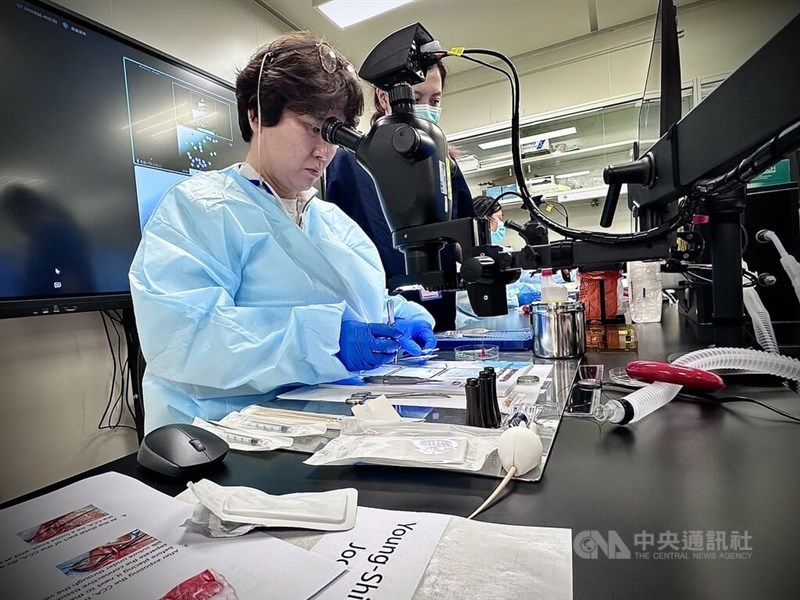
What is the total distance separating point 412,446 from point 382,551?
0.15m

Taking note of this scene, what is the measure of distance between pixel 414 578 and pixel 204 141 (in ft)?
6.59

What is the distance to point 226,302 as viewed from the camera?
0.79 m

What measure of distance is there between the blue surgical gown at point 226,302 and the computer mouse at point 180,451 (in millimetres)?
244

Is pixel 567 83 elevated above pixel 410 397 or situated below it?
above

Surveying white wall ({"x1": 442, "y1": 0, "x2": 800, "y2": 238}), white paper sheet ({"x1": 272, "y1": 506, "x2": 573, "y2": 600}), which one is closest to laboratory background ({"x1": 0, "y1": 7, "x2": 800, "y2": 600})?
white paper sheet ({"x1": 272, "y1": 506, "x2": 573, "y2": 600})

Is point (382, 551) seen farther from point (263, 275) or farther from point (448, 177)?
point (263, 275)

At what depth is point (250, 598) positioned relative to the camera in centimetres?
26

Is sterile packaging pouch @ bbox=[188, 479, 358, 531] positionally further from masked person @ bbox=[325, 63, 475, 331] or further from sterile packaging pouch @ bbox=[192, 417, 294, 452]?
masked person @ bbox=[325, 63, 475, 331]

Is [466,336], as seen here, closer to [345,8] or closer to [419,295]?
[419,295]

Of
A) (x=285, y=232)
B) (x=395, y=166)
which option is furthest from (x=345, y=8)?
(x=395, y=166)

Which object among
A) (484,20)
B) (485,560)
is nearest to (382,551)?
(485,560)

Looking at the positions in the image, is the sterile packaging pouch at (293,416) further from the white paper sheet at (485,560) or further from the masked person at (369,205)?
the masked person at (369,205)

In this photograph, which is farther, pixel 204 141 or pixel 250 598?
pixel 204 141

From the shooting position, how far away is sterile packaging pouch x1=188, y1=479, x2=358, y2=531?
33 cm
